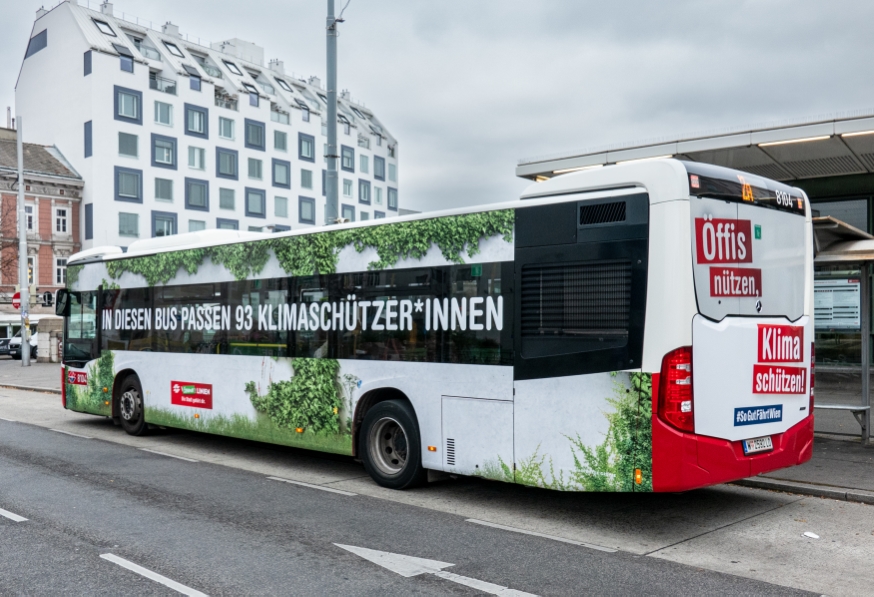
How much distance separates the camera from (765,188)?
25.0 ft

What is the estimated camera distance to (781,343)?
759cm

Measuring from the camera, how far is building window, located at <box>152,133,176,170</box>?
6031cm

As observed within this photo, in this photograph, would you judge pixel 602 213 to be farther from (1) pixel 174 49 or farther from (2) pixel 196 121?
(1) pixel 174 49

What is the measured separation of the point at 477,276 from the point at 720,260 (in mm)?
2298

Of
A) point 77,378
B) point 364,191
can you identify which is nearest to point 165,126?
point 364,191

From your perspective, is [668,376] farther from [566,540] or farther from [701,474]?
[566,540]

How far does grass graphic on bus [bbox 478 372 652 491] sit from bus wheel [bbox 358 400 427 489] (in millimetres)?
1892

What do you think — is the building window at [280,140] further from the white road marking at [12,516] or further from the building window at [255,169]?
the white road marking at [12,516]

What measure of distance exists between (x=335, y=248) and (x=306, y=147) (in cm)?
6605

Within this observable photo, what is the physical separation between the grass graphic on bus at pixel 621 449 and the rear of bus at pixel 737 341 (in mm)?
85

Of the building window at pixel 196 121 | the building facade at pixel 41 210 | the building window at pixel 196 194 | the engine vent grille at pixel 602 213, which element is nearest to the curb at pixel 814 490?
the engine vent grille at pixel 602 213

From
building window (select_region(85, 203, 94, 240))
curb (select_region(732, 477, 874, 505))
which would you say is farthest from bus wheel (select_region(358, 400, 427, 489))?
building window (select_region(85, 203, 94, 240))

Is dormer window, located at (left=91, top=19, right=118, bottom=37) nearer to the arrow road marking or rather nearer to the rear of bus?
the rear of bus

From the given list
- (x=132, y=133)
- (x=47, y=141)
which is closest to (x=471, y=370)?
(x=132, y=133)
